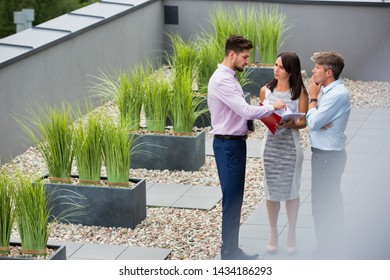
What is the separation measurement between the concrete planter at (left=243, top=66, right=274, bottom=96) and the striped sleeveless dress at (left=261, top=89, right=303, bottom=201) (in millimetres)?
5464

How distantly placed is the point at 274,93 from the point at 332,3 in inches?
266

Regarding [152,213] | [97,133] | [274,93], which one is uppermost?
[274,93]

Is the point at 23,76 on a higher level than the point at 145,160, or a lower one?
higher

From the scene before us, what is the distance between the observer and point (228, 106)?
7082 mm

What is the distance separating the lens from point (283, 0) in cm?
1392

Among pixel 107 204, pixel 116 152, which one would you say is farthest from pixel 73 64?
pixel 107 204

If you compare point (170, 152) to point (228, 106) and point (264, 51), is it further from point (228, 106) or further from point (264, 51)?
point (264, 51)

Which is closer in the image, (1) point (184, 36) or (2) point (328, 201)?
(2) point (328, 201)

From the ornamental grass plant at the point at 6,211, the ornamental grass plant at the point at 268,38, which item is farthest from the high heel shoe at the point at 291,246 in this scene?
the ornamental grass plant at the point at 268,38

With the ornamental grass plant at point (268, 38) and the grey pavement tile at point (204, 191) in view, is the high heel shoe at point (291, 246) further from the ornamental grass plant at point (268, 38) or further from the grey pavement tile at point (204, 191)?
the ornamental grass plant at point (268, 38)

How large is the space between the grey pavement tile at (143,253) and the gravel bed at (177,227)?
3.3 inches

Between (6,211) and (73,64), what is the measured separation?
4972 millimetres

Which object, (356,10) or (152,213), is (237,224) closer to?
(152,213)
